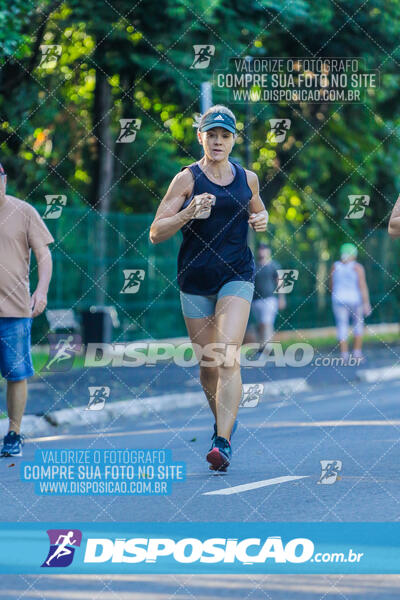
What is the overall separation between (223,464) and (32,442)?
2823 millimetres

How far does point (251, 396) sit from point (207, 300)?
18.5ft

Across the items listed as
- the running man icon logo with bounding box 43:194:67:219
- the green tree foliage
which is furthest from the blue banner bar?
the running man icon logo with bounding box 43:194:67:219

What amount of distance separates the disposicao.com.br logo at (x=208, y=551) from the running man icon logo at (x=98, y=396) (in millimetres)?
6531

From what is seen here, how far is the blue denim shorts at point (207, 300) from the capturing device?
7.97 meters

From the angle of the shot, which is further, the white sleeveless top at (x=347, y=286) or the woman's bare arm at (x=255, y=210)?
the white sleeveless top at (x=347, y=286)

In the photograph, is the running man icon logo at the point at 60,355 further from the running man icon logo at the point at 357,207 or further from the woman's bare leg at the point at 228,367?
the woman's bare leg at the point at 228,367

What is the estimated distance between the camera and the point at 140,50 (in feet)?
63.7

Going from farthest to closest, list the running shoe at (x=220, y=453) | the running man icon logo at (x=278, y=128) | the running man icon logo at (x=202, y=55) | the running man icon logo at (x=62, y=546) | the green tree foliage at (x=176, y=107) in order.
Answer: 1. the running man icon logo at (x=278, y=128)
2. the green tree foliage at (x=176, y=107)
3. the running man icon logo at (x=202, y=55)
4. the running shoe at (x=220, y=453)
5. the running man icon logo at (x=62, y=546)

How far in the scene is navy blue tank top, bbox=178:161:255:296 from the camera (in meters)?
7.88

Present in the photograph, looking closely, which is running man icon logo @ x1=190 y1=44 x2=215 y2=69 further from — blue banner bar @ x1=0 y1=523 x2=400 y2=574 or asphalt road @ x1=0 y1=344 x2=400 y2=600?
blue banner bar @ x1=0 y1=523 x2=400 y2=574

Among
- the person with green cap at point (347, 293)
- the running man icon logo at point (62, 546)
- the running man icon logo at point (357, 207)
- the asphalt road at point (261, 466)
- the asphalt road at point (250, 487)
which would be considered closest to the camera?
the asphalt road at point (250, 487)

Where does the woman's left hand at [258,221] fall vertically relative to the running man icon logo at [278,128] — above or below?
above

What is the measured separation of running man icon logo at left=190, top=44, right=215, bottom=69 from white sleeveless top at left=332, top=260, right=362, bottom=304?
3.46 m

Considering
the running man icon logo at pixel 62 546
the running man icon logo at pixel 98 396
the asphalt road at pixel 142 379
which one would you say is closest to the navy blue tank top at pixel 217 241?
the running man icon logo at pixel 62 546
